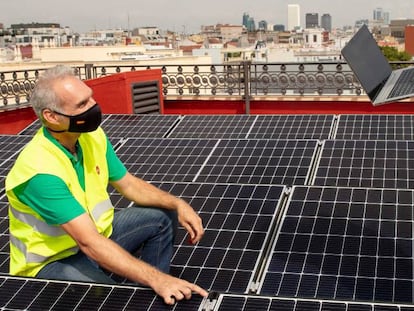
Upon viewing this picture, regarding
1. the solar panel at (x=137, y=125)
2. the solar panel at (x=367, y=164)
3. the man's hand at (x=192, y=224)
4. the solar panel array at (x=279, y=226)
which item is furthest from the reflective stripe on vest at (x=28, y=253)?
the solar panel at (x=137, y=125)

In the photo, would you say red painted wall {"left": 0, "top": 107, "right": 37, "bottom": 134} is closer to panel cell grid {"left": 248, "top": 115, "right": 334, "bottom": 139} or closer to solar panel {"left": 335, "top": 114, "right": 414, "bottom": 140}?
panel cell grid {"left": 248, "top": 115, "right": 334, "bottom": 139}

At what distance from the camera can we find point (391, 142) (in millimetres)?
6457

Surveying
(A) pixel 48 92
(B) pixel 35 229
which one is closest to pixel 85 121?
(A) pixel 48 92

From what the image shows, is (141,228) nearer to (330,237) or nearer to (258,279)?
(258,279)

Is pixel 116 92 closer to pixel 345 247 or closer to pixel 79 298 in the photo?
pixel 345 247

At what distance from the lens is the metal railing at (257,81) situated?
43.8ft

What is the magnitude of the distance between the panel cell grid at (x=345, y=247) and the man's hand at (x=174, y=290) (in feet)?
2.97

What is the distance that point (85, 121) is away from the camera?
3182 mm

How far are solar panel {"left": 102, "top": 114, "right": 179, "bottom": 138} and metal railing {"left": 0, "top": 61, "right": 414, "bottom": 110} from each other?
15.0ft

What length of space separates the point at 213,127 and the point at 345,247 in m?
5.22

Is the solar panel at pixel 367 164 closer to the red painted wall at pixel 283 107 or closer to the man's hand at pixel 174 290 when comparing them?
the man's hand at pixel 174 290

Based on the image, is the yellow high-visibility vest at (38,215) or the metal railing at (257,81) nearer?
the yellow high-visibility vest at (38,215)

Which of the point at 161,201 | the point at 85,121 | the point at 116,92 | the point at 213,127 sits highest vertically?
the point at 85,121

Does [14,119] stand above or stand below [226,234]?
below
